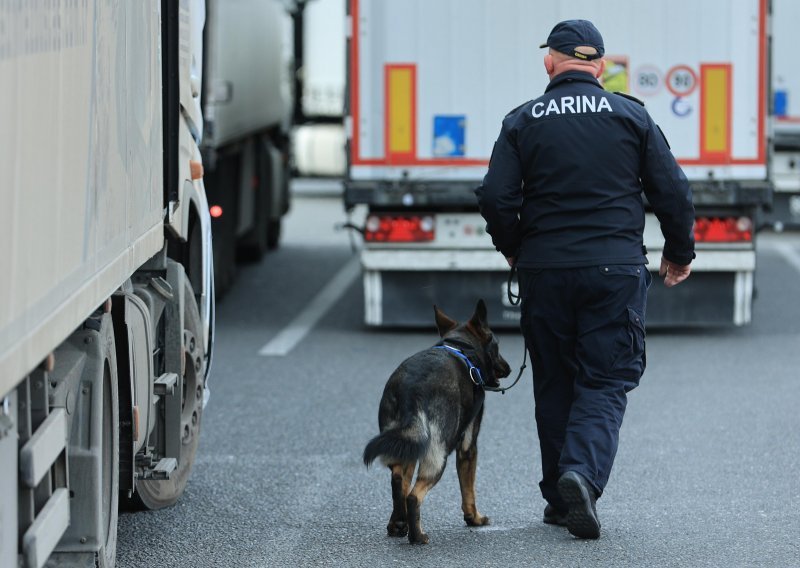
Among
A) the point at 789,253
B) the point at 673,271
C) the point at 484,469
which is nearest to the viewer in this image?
the point at 673,271

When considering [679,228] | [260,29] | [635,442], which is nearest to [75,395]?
[679,228]

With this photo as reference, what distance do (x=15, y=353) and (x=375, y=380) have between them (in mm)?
6653

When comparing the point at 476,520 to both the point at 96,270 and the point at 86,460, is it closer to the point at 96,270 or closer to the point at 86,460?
the point at 86,460

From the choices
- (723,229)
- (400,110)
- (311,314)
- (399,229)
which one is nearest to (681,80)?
(723,229)

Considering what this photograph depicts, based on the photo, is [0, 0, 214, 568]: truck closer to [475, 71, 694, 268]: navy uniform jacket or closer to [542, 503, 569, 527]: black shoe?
[475, 71, 694, 268]: navy uniform jacket

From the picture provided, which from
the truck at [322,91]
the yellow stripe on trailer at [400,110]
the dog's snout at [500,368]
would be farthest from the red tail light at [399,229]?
the truck at [322,91]

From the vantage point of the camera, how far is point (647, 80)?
36.3ft

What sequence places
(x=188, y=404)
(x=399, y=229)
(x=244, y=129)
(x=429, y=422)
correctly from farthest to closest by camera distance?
(x=244, y=129)
(x=399, y=229)
(x=188, y=404)
(x=429, y=422)

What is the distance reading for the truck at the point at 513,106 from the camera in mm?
10992

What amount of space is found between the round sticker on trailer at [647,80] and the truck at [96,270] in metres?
4.77

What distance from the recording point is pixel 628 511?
250 inches

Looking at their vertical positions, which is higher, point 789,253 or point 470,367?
point 470,367

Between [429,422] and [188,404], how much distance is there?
50.4 inches

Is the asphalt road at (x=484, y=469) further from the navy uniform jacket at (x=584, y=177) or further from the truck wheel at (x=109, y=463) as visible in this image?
the navy uniform jacket at (x=584, y=177)
